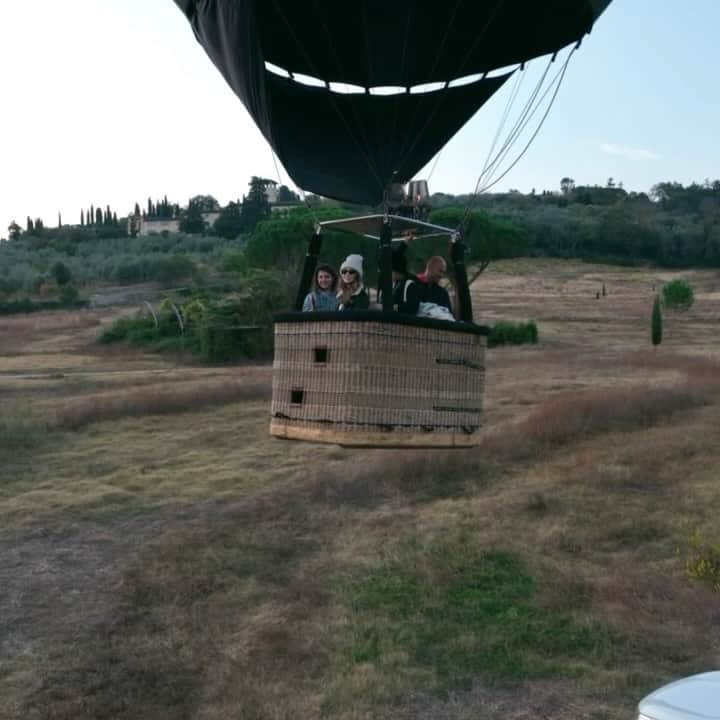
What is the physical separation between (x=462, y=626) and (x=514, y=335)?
23306 millimetres

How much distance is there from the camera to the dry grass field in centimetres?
718

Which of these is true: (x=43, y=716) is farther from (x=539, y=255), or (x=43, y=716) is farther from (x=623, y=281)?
(x=539, y=255)

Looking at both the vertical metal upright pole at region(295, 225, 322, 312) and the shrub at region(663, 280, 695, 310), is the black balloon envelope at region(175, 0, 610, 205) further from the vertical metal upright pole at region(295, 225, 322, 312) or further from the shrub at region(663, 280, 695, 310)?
the shrub at region(663, 280, 695, 310)

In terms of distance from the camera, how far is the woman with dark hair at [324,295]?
6301 millimetres

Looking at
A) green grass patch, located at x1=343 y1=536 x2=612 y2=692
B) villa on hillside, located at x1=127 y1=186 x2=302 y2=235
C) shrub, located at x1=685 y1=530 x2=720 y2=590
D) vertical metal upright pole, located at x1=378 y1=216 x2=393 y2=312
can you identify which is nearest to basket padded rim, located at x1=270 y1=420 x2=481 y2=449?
vertical metal upright pole, located at x1=378 y1=216 x2=393 y2=312

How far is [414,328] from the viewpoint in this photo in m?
5.80

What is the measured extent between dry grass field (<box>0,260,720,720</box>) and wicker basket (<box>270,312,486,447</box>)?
1874 millimetres

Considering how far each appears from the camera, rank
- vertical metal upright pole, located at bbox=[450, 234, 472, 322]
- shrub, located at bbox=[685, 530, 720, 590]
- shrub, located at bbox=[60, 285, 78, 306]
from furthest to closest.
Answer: shrub, located at bbox=[60, 285, 78, 306], shrub, located at bbox=[685, 530, 720, 590], vertical metal upright pole, located at bbox=[450, 234, 472, 322]

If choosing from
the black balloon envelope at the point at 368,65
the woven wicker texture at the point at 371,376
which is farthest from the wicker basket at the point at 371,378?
the black balloon envelope at the point at 368,65

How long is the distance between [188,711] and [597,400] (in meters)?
10.5

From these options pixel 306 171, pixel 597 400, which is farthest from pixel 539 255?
pixel 306 171

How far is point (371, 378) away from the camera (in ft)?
18.8

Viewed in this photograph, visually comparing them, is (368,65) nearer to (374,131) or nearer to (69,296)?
(374,131)

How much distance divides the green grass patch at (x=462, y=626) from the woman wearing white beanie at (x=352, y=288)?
261 centimetres
